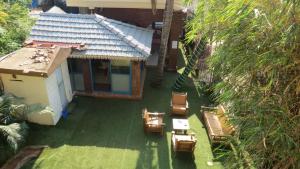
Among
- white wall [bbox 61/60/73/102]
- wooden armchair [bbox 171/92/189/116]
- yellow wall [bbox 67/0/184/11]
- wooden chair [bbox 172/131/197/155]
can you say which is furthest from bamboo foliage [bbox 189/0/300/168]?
yellow wall [bbox 67/0/184/11]

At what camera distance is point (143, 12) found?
16.8m

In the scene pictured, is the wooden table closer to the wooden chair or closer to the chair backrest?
the wooden chair

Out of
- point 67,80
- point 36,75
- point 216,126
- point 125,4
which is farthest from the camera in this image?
point 125,4

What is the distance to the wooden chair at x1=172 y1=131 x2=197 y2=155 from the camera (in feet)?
32.1

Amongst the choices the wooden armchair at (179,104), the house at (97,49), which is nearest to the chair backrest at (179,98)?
the wooden armchair at (179,104)

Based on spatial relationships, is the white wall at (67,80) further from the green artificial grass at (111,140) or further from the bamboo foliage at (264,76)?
the bamboo foliage at (264,76)

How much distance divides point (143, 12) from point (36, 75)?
30.0 feet

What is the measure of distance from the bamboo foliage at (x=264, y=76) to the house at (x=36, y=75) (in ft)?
24.8

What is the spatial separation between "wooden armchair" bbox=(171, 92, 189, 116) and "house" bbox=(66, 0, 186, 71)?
15.7ft

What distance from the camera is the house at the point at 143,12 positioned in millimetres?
15688

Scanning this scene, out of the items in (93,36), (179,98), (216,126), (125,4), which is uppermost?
(125,4)

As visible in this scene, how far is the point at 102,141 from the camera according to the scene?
35.1 feet

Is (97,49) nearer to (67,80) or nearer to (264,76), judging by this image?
(67,80)

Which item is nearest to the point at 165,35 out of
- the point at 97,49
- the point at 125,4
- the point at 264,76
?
the point at 97,49
